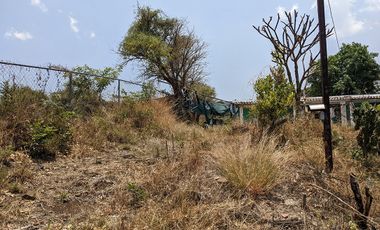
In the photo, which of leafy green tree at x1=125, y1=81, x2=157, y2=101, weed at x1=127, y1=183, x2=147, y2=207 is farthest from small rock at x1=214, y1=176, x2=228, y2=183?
leafy green tree at x1=125, y1=81, x2=157, y2=101

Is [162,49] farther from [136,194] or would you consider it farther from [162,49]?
[136,194]

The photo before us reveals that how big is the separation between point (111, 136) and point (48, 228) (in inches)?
195

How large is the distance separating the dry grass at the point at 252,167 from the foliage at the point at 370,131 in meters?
2.23

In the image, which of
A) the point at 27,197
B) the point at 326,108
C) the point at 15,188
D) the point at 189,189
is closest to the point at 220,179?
the point at 189,189

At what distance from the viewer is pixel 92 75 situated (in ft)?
34.8

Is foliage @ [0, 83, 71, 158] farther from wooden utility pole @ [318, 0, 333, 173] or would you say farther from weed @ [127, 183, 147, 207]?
wooden utility pole @ [318, 0, 333, 173]

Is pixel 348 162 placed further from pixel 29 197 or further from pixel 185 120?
pixel 185 120

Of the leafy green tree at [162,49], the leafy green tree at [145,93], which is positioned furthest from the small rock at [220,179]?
the leafy green tree at [162,49]

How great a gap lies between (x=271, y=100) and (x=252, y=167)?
337 cm

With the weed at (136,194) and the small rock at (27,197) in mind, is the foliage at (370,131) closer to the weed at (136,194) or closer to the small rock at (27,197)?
the weed at (136,194)

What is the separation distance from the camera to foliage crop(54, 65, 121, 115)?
9.56 meters

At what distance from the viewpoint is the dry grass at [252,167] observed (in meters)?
5.11

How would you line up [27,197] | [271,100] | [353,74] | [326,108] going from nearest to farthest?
[27,197], [326,108], [271,100], [353,74]

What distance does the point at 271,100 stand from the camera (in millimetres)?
8383
